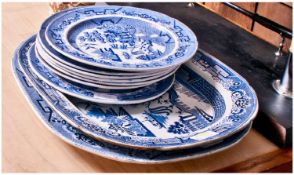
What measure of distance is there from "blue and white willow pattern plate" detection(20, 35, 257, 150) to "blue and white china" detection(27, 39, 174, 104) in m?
0.01

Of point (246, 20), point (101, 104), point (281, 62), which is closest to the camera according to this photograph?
point (101, 104)

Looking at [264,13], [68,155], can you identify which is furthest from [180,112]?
[264,13]

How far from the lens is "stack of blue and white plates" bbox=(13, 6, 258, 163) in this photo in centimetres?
67

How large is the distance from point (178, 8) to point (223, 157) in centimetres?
53

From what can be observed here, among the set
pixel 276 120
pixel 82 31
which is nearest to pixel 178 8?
pixel 82 31

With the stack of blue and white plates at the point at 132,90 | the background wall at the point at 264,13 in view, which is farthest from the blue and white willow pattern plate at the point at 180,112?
Answer: the background wall at the point at 264,13

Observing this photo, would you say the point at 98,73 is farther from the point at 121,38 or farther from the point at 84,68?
the point at 121,38

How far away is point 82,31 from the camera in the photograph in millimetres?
885

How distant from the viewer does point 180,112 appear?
2.64 ft

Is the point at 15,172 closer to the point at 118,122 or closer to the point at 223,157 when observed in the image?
the point at 118,122

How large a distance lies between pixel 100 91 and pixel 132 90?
55 millimetres

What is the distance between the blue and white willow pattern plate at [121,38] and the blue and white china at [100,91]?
5 centimetres

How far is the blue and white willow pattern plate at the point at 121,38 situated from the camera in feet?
2.50

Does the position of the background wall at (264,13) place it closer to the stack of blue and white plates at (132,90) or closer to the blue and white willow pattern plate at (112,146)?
the stack of blue and white plates at (132,90)
